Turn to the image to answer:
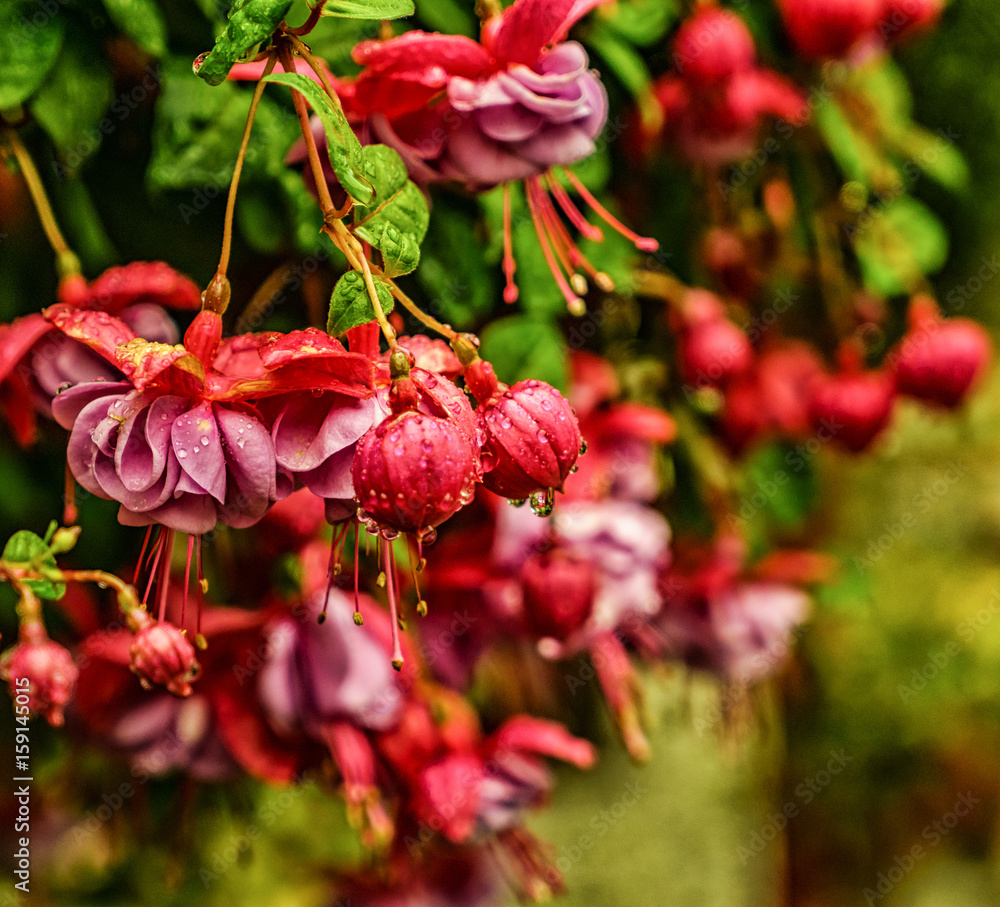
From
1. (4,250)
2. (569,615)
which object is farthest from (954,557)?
(4,250)

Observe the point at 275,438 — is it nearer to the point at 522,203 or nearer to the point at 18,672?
the point at 18,672

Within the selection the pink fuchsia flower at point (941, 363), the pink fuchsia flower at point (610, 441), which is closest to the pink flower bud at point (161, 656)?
the pink fuchsia flower at point (610, 441)

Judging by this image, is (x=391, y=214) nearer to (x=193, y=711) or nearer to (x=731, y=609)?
(x=193, y=711)

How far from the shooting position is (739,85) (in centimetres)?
70

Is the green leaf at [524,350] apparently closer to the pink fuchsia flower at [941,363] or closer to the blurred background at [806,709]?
the blurred background at [806,709]

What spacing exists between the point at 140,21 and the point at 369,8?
19cm

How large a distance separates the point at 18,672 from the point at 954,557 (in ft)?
4.37

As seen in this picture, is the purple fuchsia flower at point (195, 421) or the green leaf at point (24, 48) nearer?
the purple fuchsia flower at point (195, 421)

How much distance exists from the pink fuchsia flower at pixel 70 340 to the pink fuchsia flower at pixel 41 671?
0.09 m

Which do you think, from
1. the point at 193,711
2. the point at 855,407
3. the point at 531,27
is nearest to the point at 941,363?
the point at 855,407

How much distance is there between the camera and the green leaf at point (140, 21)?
1.47 feet

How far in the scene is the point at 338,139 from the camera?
12.0 inches

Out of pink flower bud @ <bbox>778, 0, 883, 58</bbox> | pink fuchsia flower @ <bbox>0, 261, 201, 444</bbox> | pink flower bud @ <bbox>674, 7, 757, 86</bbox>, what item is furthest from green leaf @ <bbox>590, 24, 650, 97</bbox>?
pink fuchsia flower @ <bbox>0, 261, 201, 444</bbox>

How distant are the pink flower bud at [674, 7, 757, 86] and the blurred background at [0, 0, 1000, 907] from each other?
0.63ft
